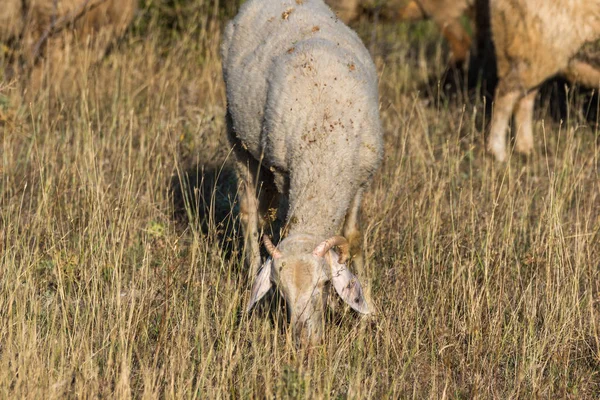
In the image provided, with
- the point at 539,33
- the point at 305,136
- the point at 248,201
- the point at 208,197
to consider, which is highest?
the point at 305,136

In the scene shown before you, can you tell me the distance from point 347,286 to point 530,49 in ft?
12.0

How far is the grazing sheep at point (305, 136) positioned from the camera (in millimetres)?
4082

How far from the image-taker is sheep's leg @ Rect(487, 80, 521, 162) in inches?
291

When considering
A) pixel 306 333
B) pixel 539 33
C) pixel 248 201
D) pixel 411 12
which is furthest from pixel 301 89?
pixel 411 12

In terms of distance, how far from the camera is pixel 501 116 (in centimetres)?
748

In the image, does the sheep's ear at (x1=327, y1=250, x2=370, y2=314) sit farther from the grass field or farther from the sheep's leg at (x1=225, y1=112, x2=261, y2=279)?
the sheep's leg at (x1=225, y1=112, x2=261, y2=279)

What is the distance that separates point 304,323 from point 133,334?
739 mm

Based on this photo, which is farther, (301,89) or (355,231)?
(355,231)

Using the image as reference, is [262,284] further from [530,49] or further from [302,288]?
[530,49]

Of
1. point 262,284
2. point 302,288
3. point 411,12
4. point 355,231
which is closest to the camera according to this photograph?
point 302,288

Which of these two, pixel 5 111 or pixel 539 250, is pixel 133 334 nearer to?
pixel 539 250

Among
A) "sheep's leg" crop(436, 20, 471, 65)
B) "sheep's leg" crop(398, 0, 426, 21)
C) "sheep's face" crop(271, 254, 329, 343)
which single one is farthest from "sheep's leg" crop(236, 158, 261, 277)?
"sheep's leg" crop(398, 0, 426, 21)

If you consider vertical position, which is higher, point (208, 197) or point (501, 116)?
point (501, 116)

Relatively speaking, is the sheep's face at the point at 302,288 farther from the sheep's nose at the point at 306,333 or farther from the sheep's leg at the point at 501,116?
the sheep's leg at the point at 501,116
